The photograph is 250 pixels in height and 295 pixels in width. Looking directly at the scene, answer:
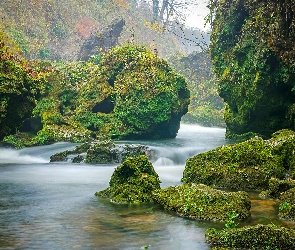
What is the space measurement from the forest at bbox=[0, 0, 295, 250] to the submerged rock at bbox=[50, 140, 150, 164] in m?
0.04

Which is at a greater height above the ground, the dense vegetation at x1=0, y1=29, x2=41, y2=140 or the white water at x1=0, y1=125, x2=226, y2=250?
the dense vegetation at x1=0, y1=29, x2=41, y2=140

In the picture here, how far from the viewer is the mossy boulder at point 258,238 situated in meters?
5.87

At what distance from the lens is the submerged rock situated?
1639cm

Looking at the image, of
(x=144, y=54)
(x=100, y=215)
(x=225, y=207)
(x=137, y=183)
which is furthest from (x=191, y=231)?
(x=144, y=54)

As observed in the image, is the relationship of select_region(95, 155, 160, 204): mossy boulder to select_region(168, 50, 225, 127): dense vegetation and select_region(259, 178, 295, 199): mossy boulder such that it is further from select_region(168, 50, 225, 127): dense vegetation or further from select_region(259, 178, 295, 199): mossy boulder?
select_region(168, 50, 225, 127): dense vegetation

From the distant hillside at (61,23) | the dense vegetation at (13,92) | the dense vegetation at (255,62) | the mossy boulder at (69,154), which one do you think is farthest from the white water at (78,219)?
the distant hillside at (61,23)

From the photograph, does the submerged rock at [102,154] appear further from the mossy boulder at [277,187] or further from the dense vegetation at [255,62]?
the mossy boulder at [277,187]

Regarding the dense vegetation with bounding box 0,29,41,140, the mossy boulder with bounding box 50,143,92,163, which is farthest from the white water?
the mossy boulder with bounding box 50,143,92,163

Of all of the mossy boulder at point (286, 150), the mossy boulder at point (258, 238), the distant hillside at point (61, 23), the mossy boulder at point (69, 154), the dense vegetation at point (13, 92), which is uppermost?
the distant hillside at point (61, 23)

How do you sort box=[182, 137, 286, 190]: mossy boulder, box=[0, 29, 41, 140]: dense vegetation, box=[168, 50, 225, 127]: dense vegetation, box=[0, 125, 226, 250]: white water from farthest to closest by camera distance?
box=[168, 50, 225, 127]: dense vegetation → box=[0, 29, 41, 140]: dense vegetation → box=[182, 137, 286, 190]: mossy boulder → box=[0, 125, 226, 250]: white water

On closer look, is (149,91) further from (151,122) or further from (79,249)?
(79,249)

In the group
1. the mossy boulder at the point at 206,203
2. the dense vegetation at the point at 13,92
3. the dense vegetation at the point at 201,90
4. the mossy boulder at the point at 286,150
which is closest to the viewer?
the mossy boulder at the point at 206,203

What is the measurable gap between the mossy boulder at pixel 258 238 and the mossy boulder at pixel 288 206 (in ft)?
5.30

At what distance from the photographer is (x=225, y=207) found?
7.88 meters
